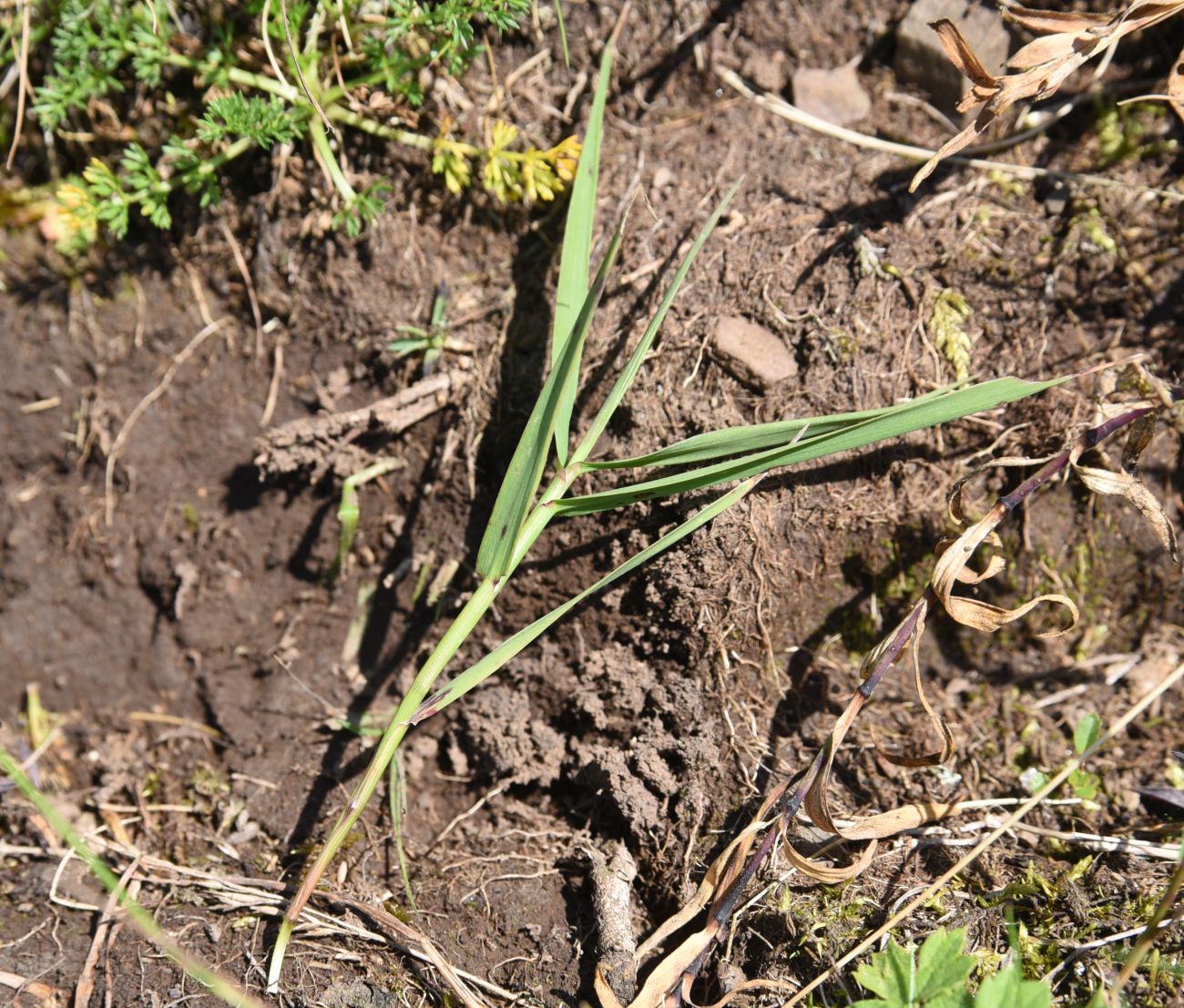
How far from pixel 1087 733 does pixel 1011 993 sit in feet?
2.02

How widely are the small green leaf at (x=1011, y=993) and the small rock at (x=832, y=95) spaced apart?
1.92 metres

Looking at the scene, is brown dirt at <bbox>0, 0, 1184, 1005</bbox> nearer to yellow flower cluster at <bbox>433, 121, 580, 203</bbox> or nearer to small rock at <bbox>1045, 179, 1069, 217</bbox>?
small rock at <bbox>1045, 179, 1069, 217</bbox>

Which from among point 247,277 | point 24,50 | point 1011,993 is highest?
point 24,50

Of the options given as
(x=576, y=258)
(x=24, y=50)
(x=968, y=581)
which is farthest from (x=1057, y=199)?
(x=24, y=50)

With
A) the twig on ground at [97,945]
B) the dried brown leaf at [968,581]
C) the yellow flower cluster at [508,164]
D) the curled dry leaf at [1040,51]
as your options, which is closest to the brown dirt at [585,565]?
the twig on ground at [97,945]

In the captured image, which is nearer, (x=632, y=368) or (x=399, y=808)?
(x=632, y=368)

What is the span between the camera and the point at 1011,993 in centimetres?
126

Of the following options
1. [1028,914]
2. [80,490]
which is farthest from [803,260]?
[80,490]

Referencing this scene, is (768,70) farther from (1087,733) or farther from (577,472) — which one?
(1087,733)

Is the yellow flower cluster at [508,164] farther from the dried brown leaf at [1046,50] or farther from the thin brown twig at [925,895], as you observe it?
the thin brown twig at [925,895]

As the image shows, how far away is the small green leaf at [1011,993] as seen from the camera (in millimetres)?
1255

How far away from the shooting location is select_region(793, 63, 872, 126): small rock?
2195 millimetres

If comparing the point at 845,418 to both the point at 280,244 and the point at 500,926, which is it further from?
the point at 280,244

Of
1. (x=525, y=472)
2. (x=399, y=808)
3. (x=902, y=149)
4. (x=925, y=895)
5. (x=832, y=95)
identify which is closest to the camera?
(x=925, y=895)
